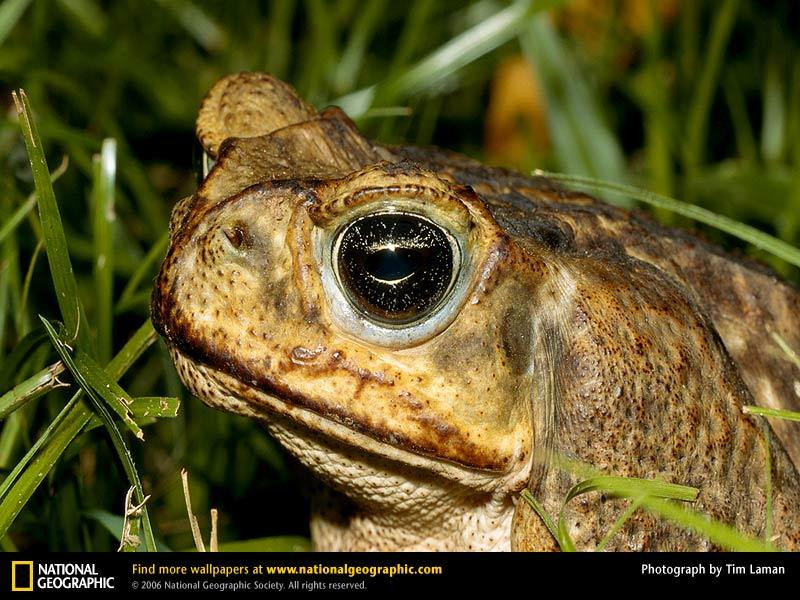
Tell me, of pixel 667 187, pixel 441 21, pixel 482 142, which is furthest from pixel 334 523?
pixel 441 21

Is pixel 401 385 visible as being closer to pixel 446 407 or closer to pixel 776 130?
pixel 446 407

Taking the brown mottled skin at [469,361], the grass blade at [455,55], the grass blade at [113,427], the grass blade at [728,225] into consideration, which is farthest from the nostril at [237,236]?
the grass blade at [455,55]
